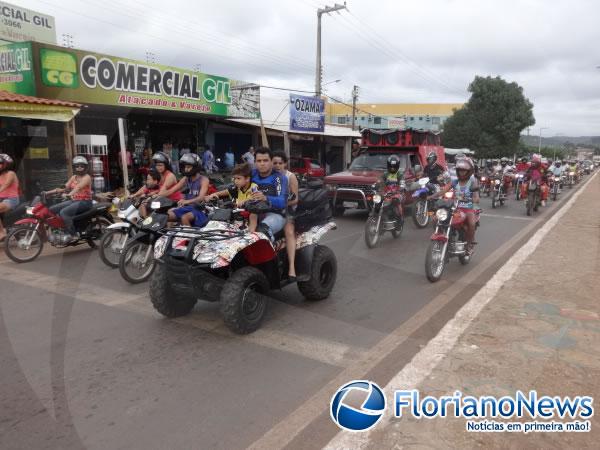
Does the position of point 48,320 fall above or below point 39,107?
below

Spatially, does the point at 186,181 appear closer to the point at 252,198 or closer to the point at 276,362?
the point at 252,198

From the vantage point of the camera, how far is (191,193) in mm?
7188

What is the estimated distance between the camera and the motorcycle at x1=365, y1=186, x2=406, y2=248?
9094 mm

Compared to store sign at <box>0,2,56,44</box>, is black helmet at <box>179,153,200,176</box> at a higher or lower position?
lower

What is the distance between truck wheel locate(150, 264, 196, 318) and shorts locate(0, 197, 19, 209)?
16.8 feet

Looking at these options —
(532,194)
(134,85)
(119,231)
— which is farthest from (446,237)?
(134,85)

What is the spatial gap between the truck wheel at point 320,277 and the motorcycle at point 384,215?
3.23m

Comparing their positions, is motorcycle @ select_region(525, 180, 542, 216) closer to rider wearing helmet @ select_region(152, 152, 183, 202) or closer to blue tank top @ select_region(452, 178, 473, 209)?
blue tank top @ select_region(452, 178, 473, 209)

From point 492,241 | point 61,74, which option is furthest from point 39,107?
point 492,241

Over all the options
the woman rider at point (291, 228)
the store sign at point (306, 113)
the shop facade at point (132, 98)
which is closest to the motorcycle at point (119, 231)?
the woman rider at point (291, 228)

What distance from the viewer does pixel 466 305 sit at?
5.58 meters

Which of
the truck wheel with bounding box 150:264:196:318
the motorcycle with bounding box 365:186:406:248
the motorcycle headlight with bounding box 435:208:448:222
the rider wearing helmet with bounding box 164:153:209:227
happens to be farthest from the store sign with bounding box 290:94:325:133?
the truck wheel with bounding box 150:264:196:318

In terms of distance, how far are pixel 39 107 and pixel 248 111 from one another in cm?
932

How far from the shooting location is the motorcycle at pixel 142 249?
20.5ft
